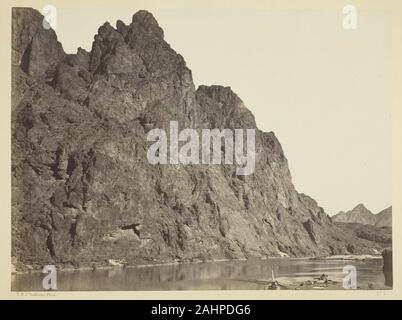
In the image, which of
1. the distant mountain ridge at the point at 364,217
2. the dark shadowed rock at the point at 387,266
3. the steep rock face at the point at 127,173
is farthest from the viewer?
the steep rock face at the point at 127,173

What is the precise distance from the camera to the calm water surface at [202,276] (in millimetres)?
12883

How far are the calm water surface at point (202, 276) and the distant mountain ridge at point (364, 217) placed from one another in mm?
588

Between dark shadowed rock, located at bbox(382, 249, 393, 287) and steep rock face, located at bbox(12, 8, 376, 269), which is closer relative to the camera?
dark shadowed rock, located at bbox(382, 249, 393, 287)

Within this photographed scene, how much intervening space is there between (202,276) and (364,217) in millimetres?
2619

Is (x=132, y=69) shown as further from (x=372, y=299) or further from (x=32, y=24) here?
(x=372, y=299)

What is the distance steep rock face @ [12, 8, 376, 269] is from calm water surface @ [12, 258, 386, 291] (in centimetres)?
27

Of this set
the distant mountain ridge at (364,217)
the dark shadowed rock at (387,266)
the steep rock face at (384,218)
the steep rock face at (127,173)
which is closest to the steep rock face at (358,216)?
the distant mountain ridge at (364,217)

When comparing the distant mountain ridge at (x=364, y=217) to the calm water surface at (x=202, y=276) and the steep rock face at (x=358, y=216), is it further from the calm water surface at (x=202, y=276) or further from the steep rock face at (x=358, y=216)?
the calm water surface at (x=202, y=276)

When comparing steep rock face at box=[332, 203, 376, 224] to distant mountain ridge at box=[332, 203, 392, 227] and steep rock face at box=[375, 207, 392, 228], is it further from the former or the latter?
steep rock face at box=[375, 207, 392, 228]

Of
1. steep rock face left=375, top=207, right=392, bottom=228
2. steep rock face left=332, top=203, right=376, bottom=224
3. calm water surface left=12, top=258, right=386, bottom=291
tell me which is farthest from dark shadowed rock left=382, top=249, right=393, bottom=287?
steep rock face left=332, top=203, right=376, bottom=224

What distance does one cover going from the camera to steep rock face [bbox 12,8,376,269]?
13.4 metres

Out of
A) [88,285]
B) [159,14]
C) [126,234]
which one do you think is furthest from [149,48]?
[88,285]

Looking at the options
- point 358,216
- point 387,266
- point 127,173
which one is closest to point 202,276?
point 127,173

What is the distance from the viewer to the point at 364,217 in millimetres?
13461
